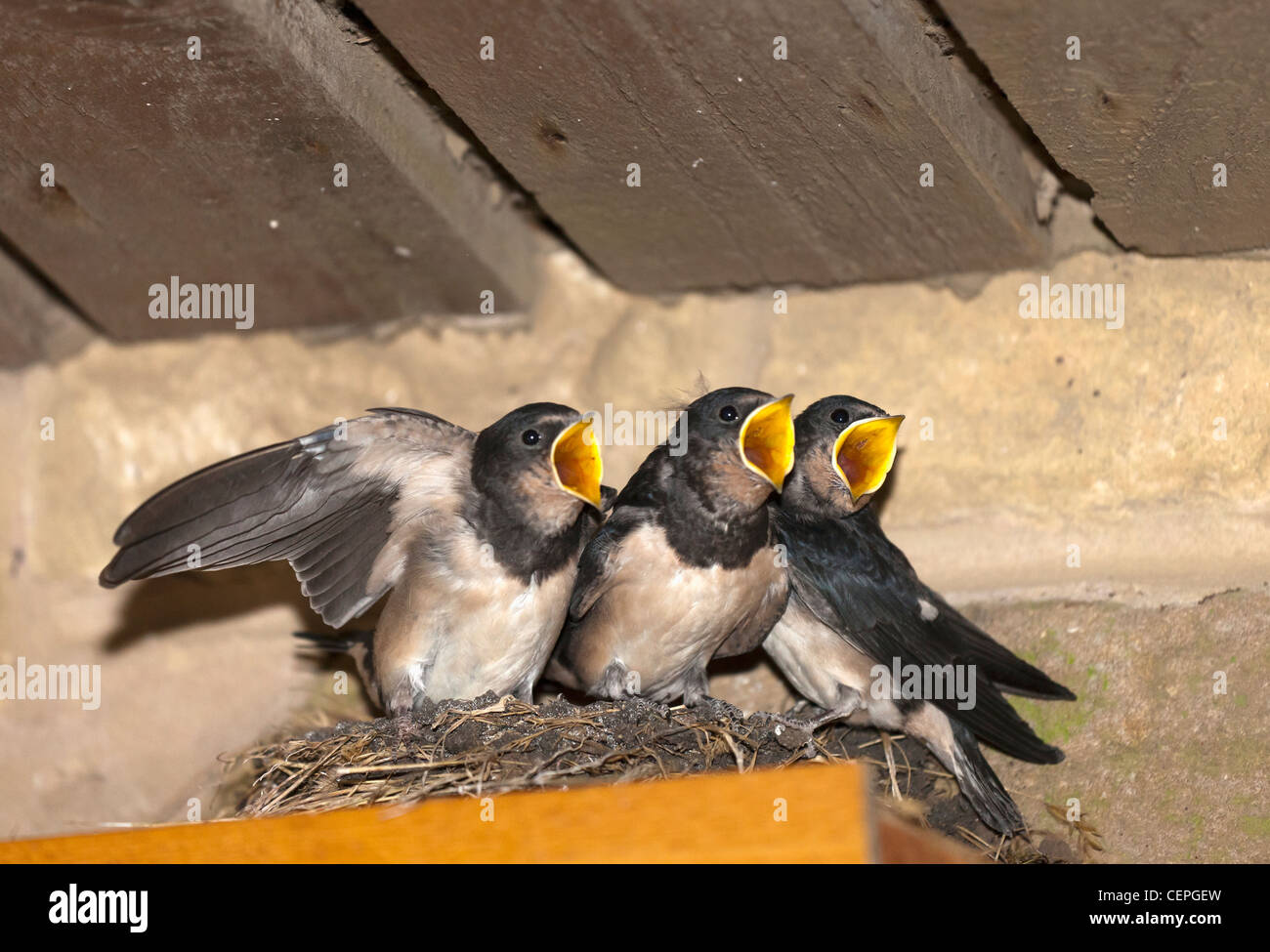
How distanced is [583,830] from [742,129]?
1089mm

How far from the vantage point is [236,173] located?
228cm

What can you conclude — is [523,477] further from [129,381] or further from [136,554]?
[129,381]

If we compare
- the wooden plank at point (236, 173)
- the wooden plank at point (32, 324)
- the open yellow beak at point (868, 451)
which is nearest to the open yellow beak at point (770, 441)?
the open yellow beak at point (868, 451)

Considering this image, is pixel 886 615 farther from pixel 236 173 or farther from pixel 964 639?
pixel 236 173

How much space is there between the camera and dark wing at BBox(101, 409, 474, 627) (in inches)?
83.2

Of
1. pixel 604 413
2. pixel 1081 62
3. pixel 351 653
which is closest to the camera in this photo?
pixel 1081 62

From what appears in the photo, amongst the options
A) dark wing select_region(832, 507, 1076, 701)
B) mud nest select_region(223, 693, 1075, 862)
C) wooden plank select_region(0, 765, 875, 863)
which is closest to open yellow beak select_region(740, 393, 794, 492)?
dark wing select_region(832, 507, 1076, 701)

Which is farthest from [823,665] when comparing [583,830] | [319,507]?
[583,830]

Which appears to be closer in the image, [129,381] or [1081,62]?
[1081,62]

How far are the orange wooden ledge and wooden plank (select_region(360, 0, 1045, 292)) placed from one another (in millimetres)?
973

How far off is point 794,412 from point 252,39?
47.1 inches

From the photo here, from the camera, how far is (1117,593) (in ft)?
7.33
